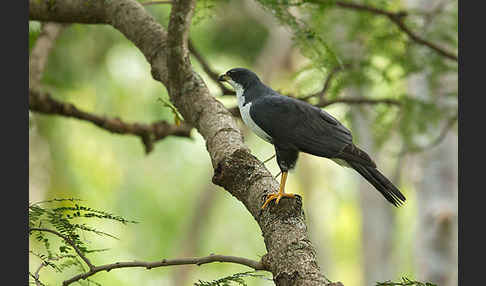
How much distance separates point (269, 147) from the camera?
57.8 ft

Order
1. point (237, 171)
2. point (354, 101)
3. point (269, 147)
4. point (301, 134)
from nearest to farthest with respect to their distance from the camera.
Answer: point (237, 171)
point (301, 134)
point (354, 101)
point (269, 147)

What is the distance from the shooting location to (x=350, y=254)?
64.7 feet

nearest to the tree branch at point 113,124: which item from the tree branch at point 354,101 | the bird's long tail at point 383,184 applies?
the tree branch at point 354,101

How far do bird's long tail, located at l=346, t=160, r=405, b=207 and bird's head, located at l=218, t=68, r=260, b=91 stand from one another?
1.19 m

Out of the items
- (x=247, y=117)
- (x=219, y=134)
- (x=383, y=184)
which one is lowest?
(x=383, y=184)

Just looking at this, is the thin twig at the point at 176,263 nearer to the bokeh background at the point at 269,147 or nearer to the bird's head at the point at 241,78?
the bokeh background at the point at 269,147

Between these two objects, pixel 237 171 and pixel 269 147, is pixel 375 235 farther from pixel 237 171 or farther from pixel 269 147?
pixel 237 171

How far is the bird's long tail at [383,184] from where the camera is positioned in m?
3.49

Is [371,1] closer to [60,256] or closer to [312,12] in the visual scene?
[312,12]

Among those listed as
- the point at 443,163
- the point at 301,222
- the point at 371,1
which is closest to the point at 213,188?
the point at 443,163

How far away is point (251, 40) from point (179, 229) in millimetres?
5472

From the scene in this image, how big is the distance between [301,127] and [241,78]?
1.00 meters

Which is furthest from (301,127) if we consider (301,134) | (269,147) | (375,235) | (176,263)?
(269,147)

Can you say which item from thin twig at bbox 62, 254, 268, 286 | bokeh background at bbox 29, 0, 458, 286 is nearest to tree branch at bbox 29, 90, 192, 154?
bokeh background at bbox 29, 0, 458, 286
